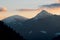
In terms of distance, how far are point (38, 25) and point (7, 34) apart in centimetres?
34

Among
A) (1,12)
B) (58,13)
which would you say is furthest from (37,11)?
(1,12)

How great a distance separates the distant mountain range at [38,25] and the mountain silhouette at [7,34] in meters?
0.05

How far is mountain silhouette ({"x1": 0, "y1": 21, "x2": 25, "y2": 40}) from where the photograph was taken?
69.3 inches

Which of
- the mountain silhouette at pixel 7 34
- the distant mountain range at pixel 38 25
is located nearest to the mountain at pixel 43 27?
the distant mountain range at pixel 38 25

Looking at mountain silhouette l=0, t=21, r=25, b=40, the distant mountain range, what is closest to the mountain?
the distant mountain range

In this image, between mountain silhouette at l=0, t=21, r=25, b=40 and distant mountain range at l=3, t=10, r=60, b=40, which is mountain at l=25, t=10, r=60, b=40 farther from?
mountain silhouette at l=0, t=21, r=25, b=40

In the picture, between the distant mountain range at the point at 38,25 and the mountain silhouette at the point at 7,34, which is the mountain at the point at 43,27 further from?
the mountain silhouette at the point at 7,34

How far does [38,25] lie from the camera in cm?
186

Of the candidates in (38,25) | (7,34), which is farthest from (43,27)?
(7,34)

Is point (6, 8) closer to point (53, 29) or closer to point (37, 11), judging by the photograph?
point (37, 11)

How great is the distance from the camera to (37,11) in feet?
6.33

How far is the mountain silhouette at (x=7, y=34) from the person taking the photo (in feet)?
5.77

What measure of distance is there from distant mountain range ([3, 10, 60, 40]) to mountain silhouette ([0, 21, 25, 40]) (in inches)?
2.0

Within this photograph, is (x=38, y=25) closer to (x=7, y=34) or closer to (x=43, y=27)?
(x=43, y=27)
